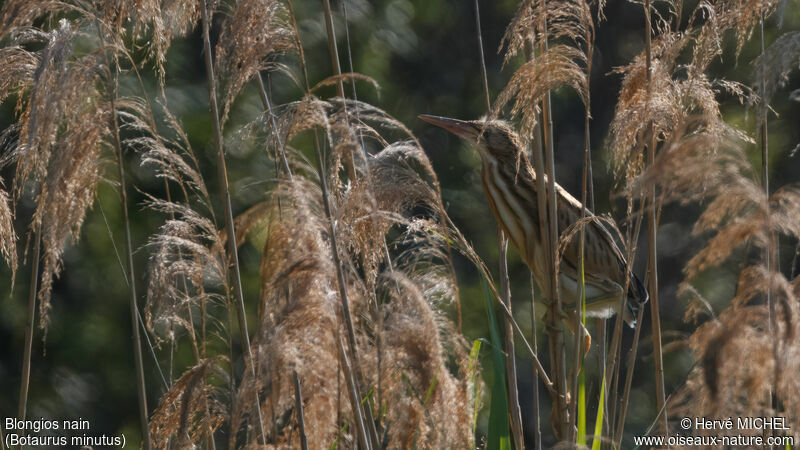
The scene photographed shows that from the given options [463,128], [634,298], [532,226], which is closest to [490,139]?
[463,128]

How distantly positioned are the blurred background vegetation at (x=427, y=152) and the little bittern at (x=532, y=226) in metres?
0.99

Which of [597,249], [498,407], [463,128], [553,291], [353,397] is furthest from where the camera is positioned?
[597,249]

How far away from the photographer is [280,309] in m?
1.43

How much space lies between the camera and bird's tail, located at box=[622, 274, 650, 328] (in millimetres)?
2531

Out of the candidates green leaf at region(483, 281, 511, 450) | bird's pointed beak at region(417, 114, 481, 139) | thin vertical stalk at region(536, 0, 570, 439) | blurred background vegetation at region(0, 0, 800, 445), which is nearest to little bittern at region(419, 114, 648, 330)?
bird's pointed beak at region(417, 114, 481, 139)

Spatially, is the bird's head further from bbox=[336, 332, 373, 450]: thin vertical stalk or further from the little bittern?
bbox=[336, 332, 373, 450]: thin vertical stalk

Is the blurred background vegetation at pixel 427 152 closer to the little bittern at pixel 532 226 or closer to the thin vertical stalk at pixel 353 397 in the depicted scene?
the little bittern at pixel 532 226

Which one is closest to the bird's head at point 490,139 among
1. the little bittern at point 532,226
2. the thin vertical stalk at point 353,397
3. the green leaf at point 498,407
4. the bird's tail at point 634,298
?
the little bittern at point 532,226

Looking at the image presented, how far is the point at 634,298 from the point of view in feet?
8.61

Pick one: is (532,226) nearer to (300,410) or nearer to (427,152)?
(300,410)

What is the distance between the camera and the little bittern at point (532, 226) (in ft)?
8.35

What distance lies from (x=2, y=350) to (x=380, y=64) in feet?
6.95

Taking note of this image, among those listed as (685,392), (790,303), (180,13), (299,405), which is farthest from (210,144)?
(790,303)

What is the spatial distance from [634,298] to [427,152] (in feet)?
5.71
